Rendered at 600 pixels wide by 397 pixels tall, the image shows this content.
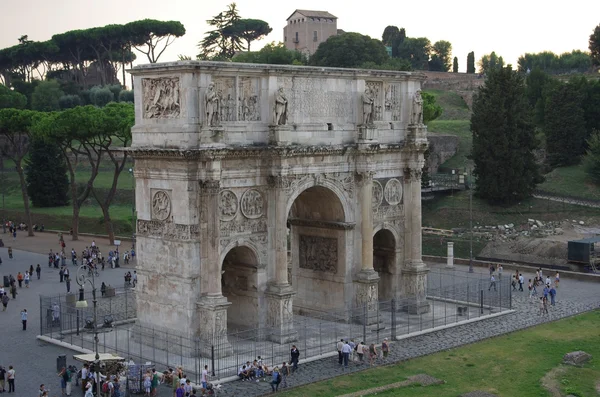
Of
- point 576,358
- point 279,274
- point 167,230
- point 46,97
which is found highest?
point 46,97

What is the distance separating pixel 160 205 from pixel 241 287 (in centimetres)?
533

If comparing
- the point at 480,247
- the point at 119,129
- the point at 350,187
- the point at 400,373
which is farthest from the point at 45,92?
the point at 400,373

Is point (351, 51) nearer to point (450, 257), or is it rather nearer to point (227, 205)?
point (450, 257)

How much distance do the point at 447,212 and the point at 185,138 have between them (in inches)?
1544

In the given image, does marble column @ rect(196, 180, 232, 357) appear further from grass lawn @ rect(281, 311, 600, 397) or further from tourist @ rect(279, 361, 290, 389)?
grass lawn @ rect(281, 311, 600, 397)

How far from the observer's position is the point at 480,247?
207ft

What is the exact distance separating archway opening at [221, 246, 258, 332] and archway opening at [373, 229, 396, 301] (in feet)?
28.7

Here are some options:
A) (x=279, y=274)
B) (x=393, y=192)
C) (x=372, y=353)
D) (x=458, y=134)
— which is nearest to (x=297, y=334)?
(x=279, y=274)

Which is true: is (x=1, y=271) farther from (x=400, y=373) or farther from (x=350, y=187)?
(x=400, y=373)

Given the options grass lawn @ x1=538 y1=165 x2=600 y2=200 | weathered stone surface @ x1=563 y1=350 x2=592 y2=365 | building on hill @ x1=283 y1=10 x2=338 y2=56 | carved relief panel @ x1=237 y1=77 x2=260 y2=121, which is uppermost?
building on hill @ x1=283 y1=10 x2=338 y2=56

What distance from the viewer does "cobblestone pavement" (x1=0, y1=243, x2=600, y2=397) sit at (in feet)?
107

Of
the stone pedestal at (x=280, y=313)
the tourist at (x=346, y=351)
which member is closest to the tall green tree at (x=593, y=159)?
the stone pedestal at (x=280, y=313)

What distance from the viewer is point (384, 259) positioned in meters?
45.1

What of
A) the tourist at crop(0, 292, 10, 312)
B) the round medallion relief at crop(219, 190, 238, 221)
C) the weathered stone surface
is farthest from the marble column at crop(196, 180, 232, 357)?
the tourist at crop(0, 292, 10, 312)
